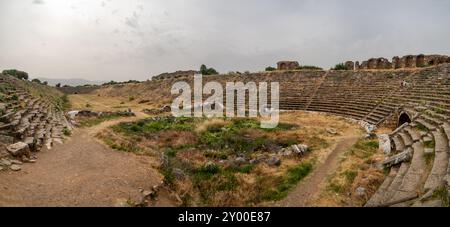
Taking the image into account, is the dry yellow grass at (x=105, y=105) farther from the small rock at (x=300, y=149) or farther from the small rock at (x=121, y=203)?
the small rock at (x=121, y=203)

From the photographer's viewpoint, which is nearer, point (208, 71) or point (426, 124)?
point (426, 124)

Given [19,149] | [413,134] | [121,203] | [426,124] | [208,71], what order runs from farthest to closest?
[208,71]
[426,124]
[413,134]
[19,149]
[121,203]

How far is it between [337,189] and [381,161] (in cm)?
245

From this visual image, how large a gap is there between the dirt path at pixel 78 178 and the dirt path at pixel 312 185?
3405 mm

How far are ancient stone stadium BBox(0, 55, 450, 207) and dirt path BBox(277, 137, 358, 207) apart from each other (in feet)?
0.11

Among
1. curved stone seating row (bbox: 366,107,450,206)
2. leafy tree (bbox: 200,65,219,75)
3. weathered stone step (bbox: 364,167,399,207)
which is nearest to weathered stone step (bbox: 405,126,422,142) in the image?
curved stone seating row (bbox: 366,107,450,206)

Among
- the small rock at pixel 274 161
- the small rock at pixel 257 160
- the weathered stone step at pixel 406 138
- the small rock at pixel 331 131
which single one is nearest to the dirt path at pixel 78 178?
the small rock at pixel 257 160

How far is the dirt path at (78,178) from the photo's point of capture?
28.2 ft

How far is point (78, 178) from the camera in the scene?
10211 mm

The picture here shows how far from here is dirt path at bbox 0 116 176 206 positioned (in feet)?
28.2

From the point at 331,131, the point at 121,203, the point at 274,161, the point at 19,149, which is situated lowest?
the point at 121,203

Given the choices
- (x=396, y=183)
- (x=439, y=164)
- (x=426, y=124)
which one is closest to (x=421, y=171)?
(x=439, y=164)

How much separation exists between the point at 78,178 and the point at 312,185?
6.85 meters

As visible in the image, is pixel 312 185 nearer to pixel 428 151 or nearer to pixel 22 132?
pixel 428 151
